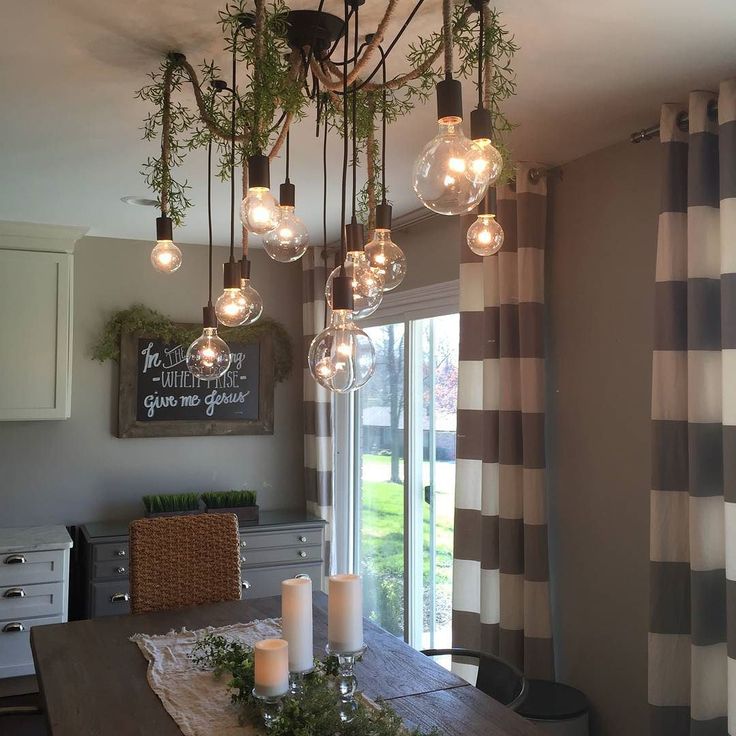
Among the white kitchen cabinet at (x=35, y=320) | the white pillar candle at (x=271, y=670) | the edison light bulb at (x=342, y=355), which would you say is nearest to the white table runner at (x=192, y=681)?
the white pillar candle at (x=271, y=670)

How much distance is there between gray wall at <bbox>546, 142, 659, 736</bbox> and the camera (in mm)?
2641

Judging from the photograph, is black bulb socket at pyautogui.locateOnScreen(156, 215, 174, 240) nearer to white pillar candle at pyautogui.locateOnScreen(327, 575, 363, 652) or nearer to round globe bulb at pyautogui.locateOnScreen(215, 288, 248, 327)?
round globe bulb at pyautogui.locateOnScreen(215, 288, 248, 327)

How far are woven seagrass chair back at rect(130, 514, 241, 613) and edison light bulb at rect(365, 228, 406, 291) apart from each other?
1435 mm

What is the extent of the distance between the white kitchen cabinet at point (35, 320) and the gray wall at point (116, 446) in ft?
1.07

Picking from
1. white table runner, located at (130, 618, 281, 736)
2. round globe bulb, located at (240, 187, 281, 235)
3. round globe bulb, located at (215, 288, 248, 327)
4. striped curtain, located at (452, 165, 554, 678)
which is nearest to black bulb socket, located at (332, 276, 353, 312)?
round globe bulb, located at (240, 187, 281, 235)

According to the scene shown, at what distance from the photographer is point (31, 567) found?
377cm

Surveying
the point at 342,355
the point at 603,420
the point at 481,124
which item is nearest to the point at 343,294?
the point at 342,355

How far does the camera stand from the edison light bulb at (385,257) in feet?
6.34

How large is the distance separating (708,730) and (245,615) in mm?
1473

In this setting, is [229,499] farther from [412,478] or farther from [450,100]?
[450,100]

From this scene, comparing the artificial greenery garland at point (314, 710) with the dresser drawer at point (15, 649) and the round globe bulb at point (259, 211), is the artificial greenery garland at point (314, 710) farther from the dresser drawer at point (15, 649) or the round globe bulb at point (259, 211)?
the dresser drawer at point (15, 649)

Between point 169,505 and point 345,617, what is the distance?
2.80 metres

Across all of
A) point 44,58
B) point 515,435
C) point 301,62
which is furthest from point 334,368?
point 515,435

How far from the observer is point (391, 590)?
425 cm
